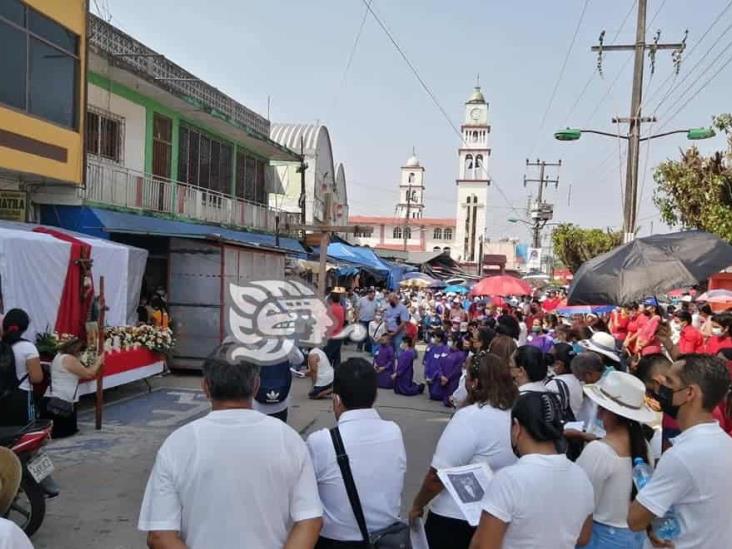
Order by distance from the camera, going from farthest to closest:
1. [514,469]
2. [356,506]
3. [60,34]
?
1. [60,34]
2. [356,506]
3. [514,469]

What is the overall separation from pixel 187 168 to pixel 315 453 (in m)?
16.5

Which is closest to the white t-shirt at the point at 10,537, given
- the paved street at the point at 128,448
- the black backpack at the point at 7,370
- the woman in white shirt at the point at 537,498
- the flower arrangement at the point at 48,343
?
the woman in white shirt at the point at 537,498

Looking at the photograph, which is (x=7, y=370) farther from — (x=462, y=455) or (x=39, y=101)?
(x=39, y=101)

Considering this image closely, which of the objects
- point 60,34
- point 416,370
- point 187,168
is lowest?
point 416,370

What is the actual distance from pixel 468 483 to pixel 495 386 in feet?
2.06

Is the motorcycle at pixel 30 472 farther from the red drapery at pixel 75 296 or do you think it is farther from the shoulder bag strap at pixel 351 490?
the red drapery at pixel 75 296

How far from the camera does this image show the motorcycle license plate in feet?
15.1

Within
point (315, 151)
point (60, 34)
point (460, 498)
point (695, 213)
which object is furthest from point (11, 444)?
point (315, 151)

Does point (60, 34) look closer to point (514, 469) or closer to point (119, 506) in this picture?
point (119, 506)

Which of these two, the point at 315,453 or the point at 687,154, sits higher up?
the point at 687,154

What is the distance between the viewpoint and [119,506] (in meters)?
5.48

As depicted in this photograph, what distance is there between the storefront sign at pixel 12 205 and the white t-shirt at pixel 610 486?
11208 mm

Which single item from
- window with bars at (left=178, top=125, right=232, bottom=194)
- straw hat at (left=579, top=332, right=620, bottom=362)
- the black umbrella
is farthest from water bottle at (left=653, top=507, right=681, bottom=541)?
window with bars at (left=178, top=125, right=232, bottom=194)

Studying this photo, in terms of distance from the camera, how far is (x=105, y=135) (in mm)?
14477
